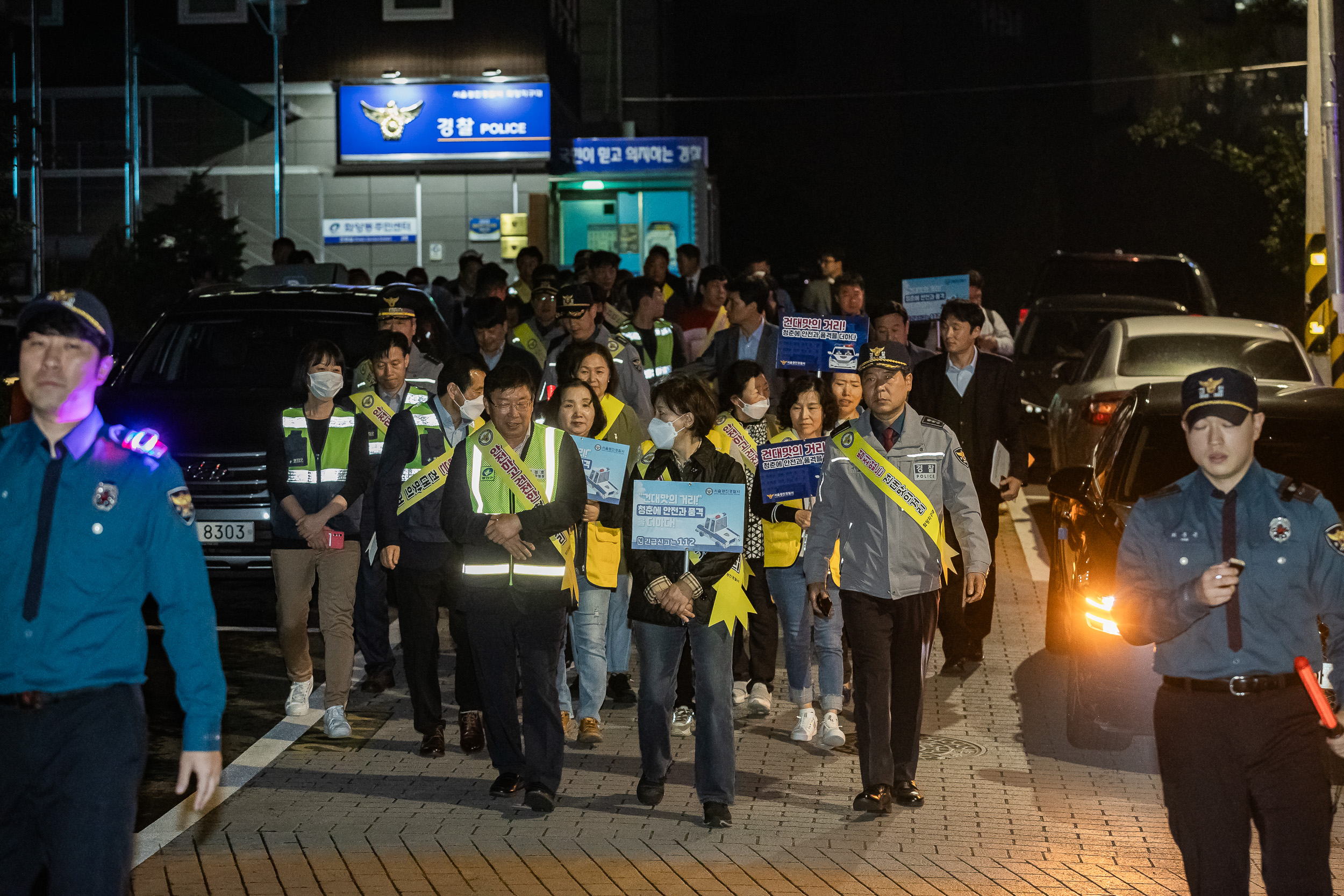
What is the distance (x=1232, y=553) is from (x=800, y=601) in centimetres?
423

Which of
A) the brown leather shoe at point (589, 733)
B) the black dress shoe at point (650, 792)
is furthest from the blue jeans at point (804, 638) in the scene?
the black dress shoe at point (650, 792)

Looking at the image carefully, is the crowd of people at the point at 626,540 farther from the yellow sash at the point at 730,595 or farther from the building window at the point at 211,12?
the building window at the point at 211,12

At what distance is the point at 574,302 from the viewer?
10.7m

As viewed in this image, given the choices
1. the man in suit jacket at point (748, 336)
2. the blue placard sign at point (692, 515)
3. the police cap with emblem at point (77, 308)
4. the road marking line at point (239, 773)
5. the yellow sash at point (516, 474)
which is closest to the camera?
the police cap with emblem at point (77, 308)

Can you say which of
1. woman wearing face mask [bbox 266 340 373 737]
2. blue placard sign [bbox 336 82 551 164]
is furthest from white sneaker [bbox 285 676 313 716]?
blue placard sign [bbox 336 82 551 164]

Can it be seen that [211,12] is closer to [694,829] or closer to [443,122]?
[443,122]

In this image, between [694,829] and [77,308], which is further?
[694,829]

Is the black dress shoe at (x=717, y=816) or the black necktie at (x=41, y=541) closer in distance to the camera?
the black necktie at (x=41, y=541)

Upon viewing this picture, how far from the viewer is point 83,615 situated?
4.25 m

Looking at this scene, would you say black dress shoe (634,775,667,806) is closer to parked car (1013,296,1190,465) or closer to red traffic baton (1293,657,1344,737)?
red traffic baton (1293,657,1344,737)

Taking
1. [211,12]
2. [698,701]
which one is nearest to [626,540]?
[698,701]

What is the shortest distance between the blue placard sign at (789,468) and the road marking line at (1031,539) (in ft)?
13.7

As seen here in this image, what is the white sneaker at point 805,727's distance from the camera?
8.79m

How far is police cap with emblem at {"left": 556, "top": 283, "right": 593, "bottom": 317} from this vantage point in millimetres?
10688
